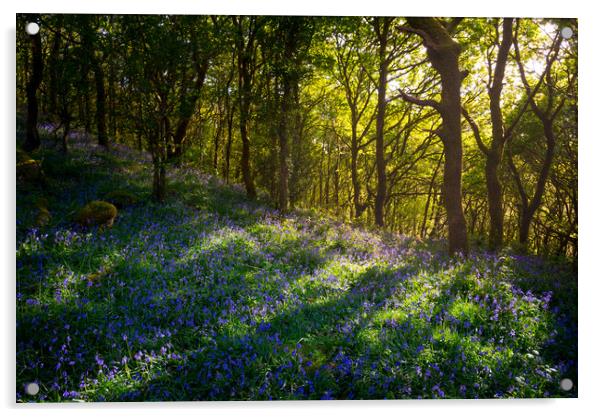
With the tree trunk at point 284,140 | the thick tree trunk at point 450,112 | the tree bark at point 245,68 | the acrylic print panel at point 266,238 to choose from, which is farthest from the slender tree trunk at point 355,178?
the thick tree trunk at point 450,112

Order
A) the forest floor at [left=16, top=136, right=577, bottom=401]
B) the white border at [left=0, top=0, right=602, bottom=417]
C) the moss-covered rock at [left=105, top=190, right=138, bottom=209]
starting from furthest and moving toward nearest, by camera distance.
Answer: the moss-covered rock at [left=105, top=190, right=138, bottom=209]
the white border at [left=0, top=0, right=602, bottom=417]
the forest floor at [left=16, top=136, right=577, bottom=401]

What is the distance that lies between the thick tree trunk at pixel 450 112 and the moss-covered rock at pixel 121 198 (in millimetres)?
5521

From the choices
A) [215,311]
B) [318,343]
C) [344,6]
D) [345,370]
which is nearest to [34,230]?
[215,311]

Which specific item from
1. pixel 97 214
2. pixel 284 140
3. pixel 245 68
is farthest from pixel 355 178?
pixel 97 214

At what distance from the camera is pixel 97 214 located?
18.8 feet

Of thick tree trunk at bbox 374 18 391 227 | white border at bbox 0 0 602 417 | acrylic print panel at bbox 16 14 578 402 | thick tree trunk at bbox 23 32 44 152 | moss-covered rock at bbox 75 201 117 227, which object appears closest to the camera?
acrylic print panel at bbox 16 14 578 402

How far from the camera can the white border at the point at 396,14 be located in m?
4.12

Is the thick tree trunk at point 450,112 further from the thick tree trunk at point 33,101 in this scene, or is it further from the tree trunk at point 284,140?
the thick tree trunk at point 33,101

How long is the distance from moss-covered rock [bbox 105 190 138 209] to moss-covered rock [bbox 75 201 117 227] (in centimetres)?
43

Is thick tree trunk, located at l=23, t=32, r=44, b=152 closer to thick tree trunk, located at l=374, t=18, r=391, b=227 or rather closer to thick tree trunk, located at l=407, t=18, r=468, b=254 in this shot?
thick tree trunk, located at l=407, t=18, r=468, b=254

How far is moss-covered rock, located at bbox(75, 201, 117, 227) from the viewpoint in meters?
5.58

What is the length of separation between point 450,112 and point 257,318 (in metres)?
4.62

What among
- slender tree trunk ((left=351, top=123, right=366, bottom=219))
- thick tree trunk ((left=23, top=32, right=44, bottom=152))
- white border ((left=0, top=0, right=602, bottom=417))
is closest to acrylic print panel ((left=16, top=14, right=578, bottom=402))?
thick tree trunk ((left=23, top=32, right=44, bottom=152))

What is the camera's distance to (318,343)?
13.5ft
